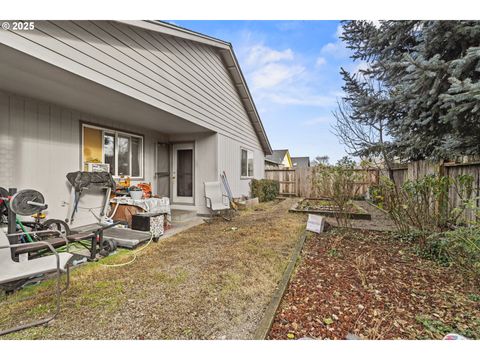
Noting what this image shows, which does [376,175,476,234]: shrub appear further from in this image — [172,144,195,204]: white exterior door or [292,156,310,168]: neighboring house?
[292,156,310,168]: neighboring house

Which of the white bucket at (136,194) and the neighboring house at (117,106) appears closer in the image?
the neighboring house at (117,106)

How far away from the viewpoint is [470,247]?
83.1 inches

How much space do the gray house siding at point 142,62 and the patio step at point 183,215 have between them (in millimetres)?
2471

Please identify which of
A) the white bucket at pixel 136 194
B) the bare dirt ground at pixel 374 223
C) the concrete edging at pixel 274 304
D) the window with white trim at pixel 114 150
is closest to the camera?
the concrete edging at pixel 274 304

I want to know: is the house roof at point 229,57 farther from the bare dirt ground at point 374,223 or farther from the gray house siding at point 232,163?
the bare dirt ground at point 374,223

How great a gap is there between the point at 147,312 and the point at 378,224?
5.29 m

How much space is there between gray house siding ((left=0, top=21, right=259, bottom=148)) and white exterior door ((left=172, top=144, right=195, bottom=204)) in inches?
49.5

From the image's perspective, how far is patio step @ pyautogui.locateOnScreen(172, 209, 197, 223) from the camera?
607 centimetres

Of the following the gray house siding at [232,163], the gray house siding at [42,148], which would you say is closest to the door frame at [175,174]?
the gray house siding at [232,163]

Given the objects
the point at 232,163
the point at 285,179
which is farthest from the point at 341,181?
the point at 285,179

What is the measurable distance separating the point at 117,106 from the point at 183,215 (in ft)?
10.2

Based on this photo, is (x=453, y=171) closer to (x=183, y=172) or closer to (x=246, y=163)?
(x=183, y=172)

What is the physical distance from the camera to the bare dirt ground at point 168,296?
72.4 inches
